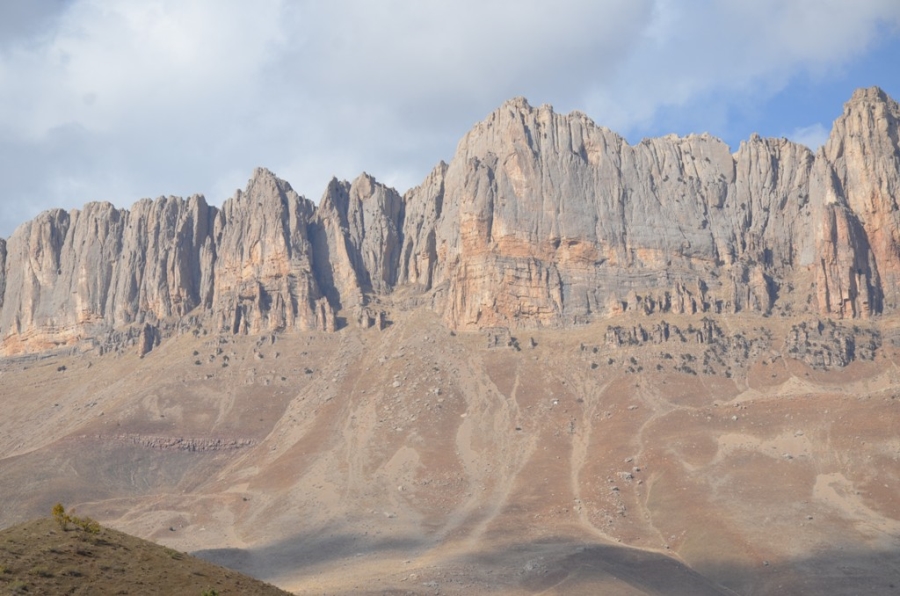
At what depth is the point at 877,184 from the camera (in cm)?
19912

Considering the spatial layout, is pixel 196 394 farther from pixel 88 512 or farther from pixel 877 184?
pixel 877 184

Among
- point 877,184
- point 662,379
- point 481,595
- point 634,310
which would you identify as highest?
point 877,184

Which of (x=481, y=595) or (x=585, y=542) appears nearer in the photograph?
(x=481, y=595)

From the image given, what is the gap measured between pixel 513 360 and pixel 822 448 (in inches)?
2439

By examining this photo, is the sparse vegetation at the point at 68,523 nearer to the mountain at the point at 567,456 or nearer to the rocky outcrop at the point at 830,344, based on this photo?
the mountain at the point at 567,456

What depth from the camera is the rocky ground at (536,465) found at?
113 meters

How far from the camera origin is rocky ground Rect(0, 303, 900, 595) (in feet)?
371

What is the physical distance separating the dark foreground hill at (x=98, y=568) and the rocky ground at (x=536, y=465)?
48507 millimetres

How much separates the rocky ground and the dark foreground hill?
48.5 m

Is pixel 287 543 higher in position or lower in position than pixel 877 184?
lower

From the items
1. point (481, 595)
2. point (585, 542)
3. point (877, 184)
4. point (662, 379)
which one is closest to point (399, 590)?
point (481, 595)

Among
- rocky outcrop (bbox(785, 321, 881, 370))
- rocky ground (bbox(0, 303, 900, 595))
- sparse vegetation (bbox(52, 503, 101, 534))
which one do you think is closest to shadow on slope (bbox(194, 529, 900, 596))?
rocky ground (bbox(0, 303, 900, 595))

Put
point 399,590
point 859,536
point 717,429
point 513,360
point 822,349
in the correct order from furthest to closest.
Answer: point 513,360, point 822,349, point 717,429, point 859,536, point 399,590

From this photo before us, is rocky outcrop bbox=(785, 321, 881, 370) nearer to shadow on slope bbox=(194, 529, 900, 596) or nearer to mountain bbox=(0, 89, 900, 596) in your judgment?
mountain bbox=(0, 89, 900, 596)
